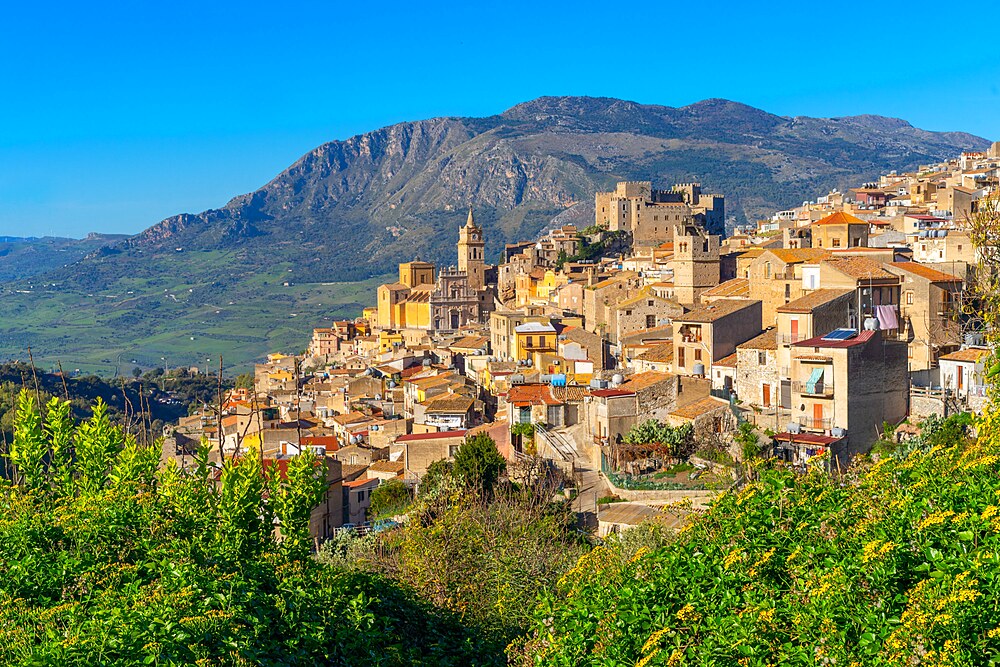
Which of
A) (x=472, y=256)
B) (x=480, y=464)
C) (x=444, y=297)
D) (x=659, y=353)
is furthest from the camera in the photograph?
(x=472, y=256)

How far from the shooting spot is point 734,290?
33531 mm

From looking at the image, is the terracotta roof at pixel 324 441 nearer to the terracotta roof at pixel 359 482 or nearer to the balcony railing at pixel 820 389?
the terracotta roof at pixel 359 482

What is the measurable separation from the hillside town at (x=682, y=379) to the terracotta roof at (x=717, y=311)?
89 millimetres

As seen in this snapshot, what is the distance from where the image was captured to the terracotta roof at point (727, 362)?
28.0m

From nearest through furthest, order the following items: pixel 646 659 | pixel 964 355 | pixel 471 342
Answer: pixel 646 659
pixel 964 355
pixel 471 342

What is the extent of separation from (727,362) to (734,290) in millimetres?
5905

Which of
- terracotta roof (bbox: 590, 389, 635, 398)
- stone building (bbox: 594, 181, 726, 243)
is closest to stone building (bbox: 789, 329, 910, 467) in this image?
terracotta roof (bbox: 590, 389, 635, 398)

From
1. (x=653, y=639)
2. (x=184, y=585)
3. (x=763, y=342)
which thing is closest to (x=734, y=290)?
(x=763, y=342)

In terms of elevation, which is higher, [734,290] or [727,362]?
[734,290]

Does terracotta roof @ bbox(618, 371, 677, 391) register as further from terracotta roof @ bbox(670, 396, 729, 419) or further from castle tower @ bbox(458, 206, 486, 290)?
castle tower @ bbox(458, 206, 486, 290)

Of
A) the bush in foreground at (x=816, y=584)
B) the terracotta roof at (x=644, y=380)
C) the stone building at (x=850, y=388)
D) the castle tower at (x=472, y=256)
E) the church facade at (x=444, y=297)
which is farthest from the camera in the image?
the castle tower at (x=472, y=256)

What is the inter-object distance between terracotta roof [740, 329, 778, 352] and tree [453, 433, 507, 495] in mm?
6411

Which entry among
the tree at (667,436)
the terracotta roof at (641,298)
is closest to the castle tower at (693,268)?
the terracotta roof at (641,298)

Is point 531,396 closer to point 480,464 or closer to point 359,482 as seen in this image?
point 359,482
